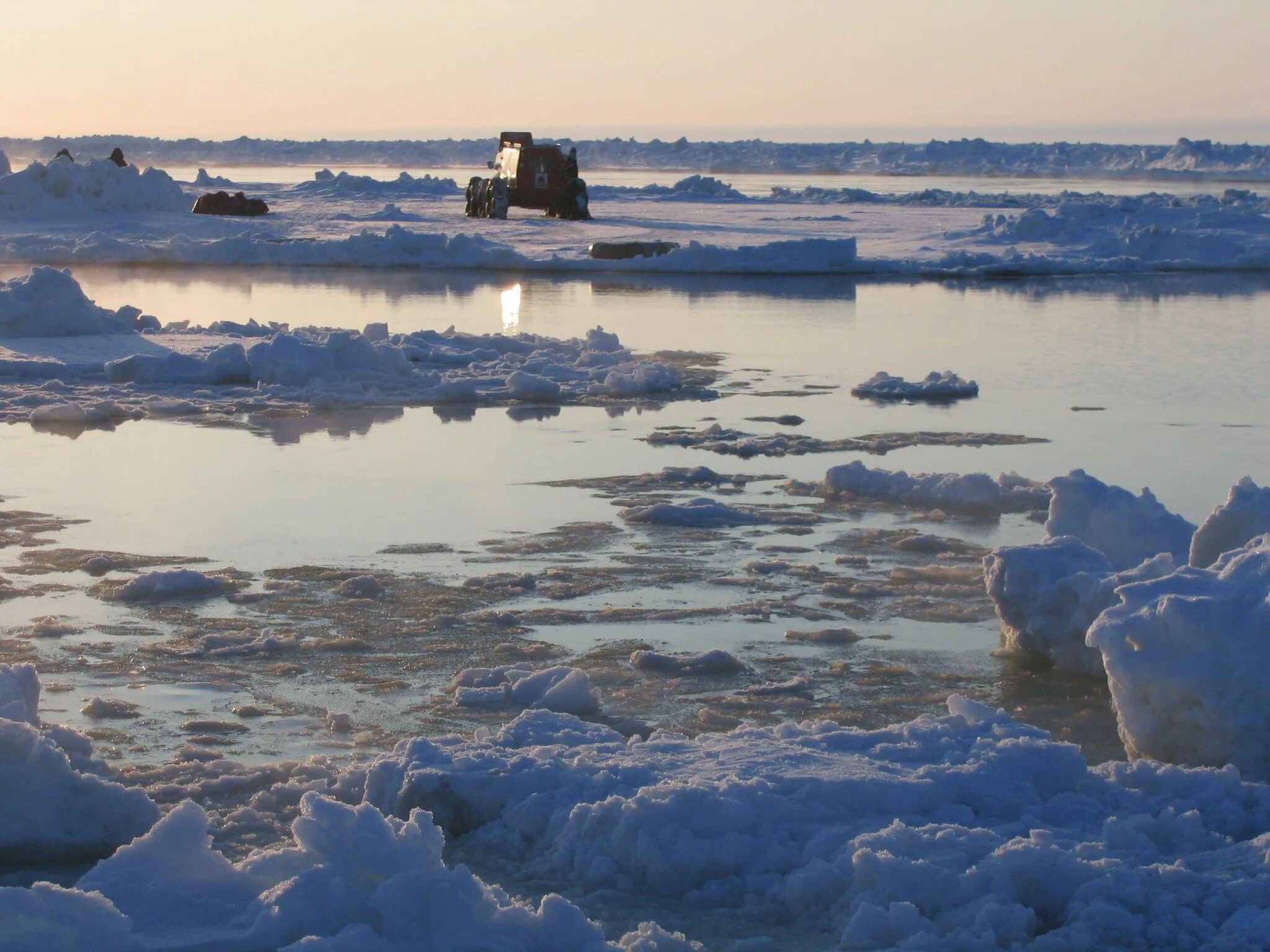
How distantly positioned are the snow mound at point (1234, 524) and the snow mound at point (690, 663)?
140cm

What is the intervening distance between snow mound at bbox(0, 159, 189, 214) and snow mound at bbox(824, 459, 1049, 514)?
23475 mm

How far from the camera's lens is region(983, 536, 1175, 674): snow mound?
15.2ft

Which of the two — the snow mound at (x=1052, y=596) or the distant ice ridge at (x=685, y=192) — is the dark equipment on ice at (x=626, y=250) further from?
the distant ice ridge at (x=685, y=192)

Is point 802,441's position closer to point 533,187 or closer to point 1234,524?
point 1234,524

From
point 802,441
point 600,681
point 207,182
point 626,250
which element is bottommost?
point 600,681

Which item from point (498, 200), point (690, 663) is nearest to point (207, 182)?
point (498, 200)

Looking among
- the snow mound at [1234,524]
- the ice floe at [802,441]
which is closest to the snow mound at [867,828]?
the snow mound at [1234,524]

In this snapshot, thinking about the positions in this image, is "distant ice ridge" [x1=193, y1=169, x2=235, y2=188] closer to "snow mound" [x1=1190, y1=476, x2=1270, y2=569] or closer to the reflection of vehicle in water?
the reflection of vehicle in water

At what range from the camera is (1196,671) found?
383 centimetres

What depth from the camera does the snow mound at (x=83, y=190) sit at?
2772 cm

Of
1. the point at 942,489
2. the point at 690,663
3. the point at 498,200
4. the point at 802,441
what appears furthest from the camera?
the point at 498,200

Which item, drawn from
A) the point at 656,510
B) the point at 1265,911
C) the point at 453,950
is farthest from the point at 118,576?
the point at 1265,911

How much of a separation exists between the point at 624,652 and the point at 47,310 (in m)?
9.04

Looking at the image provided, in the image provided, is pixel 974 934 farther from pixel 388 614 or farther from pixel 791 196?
pixel 791 196
